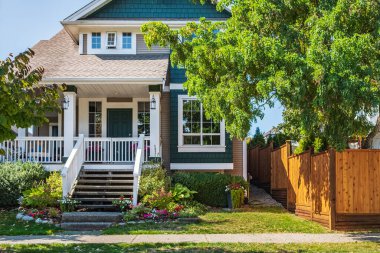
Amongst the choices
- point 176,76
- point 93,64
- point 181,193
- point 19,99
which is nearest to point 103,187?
point 181,193

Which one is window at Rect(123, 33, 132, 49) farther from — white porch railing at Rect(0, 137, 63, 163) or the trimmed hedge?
the trimmed hedge

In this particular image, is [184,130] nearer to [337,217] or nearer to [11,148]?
[11,148]

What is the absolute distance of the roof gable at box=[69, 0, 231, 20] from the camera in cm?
2158

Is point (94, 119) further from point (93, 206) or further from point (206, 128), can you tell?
point (93, 206)

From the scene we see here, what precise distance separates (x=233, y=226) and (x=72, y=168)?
245 inches

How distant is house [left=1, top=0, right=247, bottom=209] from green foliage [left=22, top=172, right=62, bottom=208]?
3.31ft

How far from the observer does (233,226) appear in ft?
45.0

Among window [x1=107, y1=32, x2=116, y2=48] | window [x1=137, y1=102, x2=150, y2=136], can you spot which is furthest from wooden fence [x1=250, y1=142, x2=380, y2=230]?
window [x1=107, y1=32, x2=116, y2=48]

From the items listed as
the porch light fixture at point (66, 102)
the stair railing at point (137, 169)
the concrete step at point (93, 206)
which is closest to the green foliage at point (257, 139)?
the stair railing at point (137, 169)

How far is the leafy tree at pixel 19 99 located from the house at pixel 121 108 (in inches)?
323

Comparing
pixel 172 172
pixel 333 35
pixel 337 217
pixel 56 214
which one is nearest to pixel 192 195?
pixel 172 172

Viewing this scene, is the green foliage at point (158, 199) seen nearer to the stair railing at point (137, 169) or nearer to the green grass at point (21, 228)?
the stair railing at point (137, 169)

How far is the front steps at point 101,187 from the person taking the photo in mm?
16594

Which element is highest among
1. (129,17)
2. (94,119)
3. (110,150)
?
(129,17)
